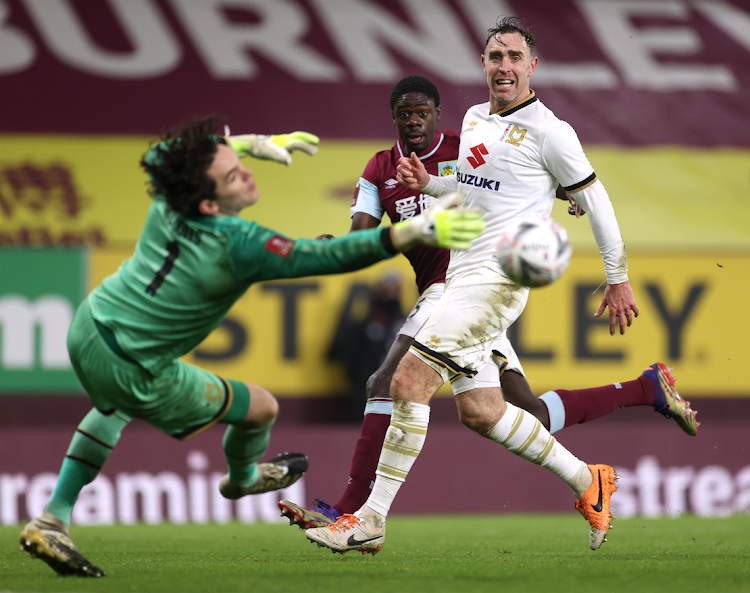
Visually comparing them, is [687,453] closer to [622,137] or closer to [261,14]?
[622,137]

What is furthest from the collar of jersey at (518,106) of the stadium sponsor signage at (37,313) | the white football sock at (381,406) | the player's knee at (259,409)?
the stadium sponsor signage at (37,313)

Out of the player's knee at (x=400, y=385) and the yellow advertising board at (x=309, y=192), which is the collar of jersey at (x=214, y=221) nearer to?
the player's knee at (x=400, y=385)

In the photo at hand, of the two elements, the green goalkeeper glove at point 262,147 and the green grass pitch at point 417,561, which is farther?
the green goalkeeper glove at point 262,147

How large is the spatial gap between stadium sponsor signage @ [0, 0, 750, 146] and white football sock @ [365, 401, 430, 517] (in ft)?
22.6

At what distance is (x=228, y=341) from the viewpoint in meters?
11.0

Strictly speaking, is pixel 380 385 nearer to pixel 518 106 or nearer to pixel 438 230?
pixel 518 106

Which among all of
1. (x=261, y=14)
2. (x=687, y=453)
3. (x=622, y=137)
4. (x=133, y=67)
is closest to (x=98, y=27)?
(x=133, y=67)

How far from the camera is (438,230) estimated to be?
3898mm

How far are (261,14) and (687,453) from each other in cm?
656

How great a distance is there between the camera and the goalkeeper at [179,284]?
3.99 meters

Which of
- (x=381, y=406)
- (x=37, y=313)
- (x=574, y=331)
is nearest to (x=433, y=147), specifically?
(x=381, y=406)

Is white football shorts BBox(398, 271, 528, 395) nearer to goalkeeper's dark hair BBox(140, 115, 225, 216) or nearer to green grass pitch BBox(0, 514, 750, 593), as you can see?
green grass pitch BBox(0, 514, 750, 593)

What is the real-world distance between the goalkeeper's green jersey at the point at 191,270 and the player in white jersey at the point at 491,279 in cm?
103

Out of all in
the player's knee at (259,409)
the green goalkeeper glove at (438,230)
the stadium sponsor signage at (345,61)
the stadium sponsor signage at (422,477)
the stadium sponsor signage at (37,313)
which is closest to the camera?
the green goalkeeper glove at (438,230)
